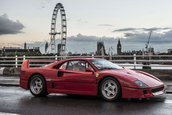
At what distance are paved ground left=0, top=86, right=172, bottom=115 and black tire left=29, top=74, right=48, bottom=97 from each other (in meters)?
0.41

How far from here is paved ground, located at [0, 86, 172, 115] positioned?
5988 mm

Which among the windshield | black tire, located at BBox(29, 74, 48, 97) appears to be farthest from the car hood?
black tire, located at BBox(29, 74, 48, 97)

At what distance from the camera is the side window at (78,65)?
7812 millimetres

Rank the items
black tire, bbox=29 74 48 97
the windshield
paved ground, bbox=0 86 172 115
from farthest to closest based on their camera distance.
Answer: black tire, bbox=29 74 48 97 < the windshield < paved ground, bbox=0 86 172 115

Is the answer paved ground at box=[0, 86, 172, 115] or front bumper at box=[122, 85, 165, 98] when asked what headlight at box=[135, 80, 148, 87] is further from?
paved ground at box=[0, 86, 172, 115]

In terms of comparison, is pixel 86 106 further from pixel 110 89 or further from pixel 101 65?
pixel 101 65

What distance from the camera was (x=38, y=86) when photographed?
8.53m

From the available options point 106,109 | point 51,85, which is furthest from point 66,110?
point 51,85

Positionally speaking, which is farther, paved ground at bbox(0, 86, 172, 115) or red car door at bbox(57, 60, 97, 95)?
red car door at bbox(57, 60, 97, 95)

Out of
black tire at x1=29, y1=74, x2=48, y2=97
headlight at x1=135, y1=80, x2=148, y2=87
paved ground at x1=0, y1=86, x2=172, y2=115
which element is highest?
headlight at x1=135, y1=80, x2=148, y2=87

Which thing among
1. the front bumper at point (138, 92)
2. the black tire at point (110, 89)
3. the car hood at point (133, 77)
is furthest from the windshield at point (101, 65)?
the front bumper at point (138, 92)

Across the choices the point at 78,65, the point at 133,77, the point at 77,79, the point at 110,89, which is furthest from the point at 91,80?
the point at 133,77

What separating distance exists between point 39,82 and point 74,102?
1613 mm

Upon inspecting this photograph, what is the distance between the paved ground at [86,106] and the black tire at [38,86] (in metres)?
0.41
